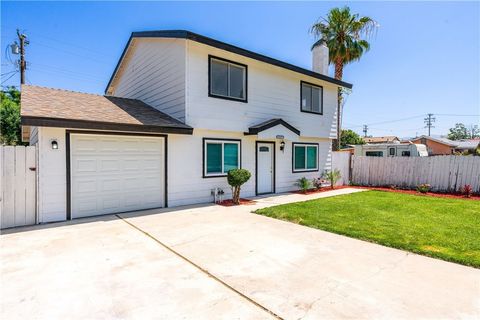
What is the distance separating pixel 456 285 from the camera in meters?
3.34

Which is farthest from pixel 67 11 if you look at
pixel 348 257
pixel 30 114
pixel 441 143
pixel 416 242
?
pixel 441 143

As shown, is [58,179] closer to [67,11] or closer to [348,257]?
[348,257]

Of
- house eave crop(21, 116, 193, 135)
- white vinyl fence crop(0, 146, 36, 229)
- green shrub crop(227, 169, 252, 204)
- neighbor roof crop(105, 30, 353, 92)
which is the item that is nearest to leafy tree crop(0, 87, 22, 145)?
neighbor roof crop(105, 30, 353, 92)

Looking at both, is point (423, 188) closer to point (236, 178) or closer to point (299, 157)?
point (299, 157)

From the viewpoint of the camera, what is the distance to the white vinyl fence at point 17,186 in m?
5.94

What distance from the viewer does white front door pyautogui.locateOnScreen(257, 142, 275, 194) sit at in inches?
427

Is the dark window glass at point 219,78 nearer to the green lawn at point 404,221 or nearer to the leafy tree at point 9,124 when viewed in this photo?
the green lawn at point 404,221

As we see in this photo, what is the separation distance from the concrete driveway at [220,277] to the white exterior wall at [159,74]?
4917mm

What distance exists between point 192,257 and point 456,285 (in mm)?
3663

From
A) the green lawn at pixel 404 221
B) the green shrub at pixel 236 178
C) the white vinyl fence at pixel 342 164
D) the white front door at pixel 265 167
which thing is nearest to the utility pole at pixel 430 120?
the white vinyl fence at pixel 342 164

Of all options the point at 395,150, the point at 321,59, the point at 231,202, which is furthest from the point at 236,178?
the point at 395,150

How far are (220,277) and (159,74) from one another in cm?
837

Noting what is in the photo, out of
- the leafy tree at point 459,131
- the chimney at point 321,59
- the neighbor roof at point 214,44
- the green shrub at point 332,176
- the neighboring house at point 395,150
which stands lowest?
the green shrub at point 332,176

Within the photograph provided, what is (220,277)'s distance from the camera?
3580 mm
